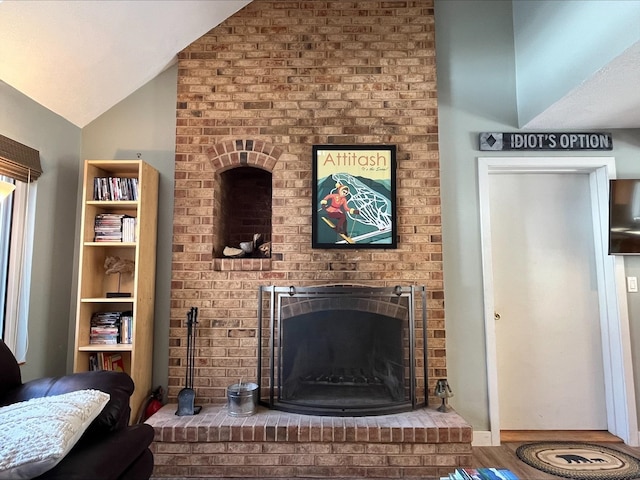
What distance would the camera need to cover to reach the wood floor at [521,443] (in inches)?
89.4

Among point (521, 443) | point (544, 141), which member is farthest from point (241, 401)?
point (544, 141)

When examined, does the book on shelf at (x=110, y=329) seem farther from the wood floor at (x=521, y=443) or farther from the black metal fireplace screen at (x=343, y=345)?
the wood floor at (x=521, y=443)

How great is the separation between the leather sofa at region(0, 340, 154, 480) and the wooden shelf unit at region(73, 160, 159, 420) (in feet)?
2.47

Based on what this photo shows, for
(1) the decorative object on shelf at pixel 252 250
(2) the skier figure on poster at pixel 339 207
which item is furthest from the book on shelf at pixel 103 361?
(2) the skier figure on poster at pixel 339 207

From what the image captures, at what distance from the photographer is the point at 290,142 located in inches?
110

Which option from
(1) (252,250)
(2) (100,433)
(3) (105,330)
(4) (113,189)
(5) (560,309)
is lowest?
(2) (100,433)

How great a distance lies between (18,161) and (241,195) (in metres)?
1.42

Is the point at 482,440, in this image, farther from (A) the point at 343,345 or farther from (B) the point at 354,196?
(B) the point at 354,196

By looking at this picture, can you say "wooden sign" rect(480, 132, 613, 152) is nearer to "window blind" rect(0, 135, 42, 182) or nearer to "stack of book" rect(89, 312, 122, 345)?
"stack of book" rect(89, 312, 122, 345)

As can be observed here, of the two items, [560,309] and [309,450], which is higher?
[560,309]

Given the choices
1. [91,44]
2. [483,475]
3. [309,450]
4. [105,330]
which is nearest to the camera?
[483,475]

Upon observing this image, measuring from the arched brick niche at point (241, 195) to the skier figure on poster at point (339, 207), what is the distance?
467mm

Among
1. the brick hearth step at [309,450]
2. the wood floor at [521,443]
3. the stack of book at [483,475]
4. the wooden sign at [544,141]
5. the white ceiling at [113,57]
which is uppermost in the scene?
the white ceiling at [113,57]

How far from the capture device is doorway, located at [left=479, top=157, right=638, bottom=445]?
270cm
